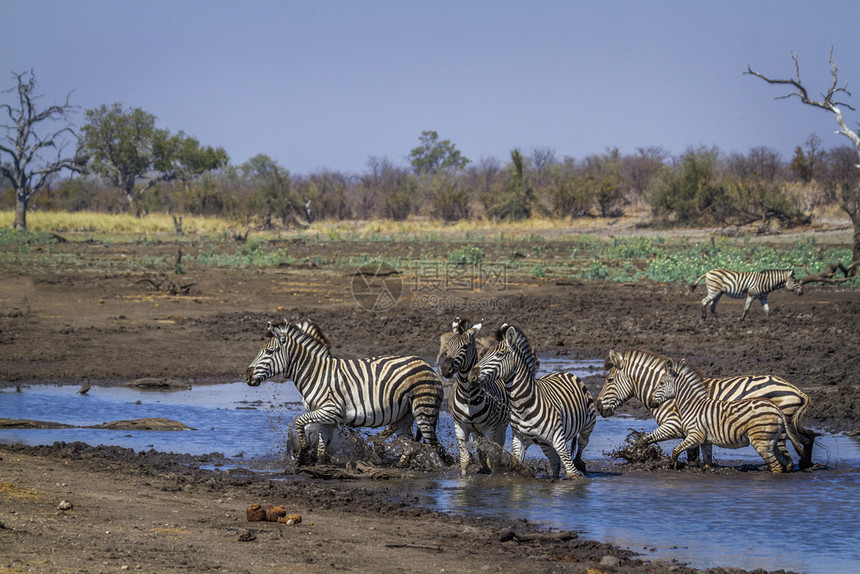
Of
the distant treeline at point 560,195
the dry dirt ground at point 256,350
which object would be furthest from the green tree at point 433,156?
the dry dirt ground at point 256,350

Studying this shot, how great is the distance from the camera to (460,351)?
320 inches

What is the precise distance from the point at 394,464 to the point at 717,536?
336 cm

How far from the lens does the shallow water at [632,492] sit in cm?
645

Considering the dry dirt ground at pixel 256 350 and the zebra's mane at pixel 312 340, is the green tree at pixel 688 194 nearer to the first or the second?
the dry dirt ground at pixel 256 350

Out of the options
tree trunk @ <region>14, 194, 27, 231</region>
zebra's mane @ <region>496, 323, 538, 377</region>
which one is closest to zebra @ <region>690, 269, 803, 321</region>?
zebra's mane @ <region>496, 323, 538, 377</region>

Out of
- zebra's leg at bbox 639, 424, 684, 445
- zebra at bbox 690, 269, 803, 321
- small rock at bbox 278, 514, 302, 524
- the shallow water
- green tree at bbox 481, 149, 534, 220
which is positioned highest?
green tree at bbox 481, 149, 534, 220

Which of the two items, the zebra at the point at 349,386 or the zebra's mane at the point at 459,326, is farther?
the zebra at the point at 349,386

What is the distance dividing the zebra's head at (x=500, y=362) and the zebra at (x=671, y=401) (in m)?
1.65

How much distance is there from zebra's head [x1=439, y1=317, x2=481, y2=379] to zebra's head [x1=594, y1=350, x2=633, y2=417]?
1.78 metres

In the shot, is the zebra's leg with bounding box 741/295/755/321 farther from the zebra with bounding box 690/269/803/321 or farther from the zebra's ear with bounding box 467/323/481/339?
the zebra's ear with bounding box 467/323/481/339

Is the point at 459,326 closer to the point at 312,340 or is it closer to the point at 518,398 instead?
the point at 518,398

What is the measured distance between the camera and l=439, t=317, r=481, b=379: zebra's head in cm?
805

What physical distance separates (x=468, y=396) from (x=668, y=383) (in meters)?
2.25

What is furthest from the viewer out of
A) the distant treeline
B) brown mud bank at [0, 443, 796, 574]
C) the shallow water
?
the distant treeline
